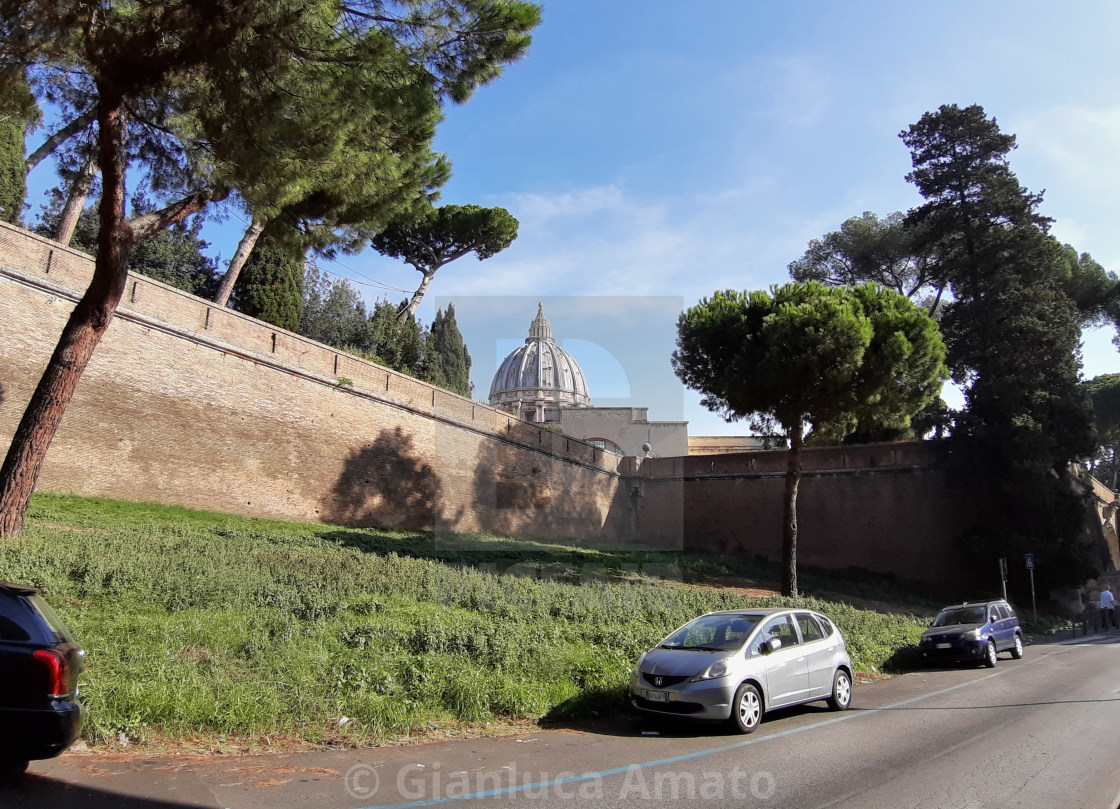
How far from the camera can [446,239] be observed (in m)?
36.5

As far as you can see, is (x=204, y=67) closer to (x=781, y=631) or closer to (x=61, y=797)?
(x=61, y=797)

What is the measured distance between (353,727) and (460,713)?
1064 mm

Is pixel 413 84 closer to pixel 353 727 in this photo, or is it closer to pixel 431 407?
pixel 353 727

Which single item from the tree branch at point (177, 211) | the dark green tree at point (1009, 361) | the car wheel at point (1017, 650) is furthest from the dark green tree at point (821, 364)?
the tree branch at point (177, 211)

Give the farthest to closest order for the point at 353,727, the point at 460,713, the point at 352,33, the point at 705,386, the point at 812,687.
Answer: the point at 705,386
the point at 352,33
the point at 812,687
the point at 460,713
the point at 353,727

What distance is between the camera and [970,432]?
2544 cm

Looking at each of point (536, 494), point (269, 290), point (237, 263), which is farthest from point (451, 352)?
point (237, 263)

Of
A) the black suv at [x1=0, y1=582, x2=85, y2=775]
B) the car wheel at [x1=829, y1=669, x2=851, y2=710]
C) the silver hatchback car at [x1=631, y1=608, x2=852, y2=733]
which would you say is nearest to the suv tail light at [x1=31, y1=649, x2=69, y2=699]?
the black suv at [x1=0, y1=582, x2=85, y2=775]

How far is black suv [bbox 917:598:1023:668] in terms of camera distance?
1274cm

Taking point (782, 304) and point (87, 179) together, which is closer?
A: point (87, 179)

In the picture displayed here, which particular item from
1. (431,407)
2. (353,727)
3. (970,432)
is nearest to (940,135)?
(970,432)

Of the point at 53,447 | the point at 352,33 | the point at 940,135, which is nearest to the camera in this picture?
the point at 352,33

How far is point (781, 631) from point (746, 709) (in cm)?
136

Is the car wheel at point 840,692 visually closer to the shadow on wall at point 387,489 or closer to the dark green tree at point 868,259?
the shadow on wall at point 387,489
